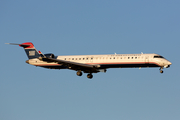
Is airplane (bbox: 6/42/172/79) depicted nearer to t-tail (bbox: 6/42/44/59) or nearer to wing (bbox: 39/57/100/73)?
wing (bbox: 39/57/100/73)

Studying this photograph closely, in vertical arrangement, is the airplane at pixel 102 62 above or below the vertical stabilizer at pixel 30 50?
below

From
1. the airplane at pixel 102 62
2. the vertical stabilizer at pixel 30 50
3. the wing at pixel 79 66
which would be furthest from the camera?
the vertical stabilizer at pixel 30 50

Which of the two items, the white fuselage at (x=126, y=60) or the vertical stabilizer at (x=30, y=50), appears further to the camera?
the vertical stabilizer at (x=30, y=50)

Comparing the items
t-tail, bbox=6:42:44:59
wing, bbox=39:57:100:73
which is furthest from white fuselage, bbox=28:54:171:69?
t-tail, bbox=6:42:44:59

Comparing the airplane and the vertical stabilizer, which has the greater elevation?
the vertical stabilizer

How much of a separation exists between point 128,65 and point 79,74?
27.4 feet

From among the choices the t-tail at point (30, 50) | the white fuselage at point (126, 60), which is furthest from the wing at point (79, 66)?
the t-tail at point (30, 50)

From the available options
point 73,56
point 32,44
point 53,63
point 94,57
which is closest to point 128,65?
point 94,57

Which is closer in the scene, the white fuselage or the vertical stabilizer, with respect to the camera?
the white fuselage

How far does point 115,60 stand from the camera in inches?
1879

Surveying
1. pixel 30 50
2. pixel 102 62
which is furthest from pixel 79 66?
pixel 30 50

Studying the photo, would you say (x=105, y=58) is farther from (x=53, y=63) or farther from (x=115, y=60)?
(x=53, y=63)

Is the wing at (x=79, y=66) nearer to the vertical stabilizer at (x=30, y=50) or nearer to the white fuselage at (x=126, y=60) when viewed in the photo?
the white fuselage at (x=126, y=60)

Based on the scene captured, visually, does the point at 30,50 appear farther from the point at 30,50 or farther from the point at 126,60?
the point at 126,60
